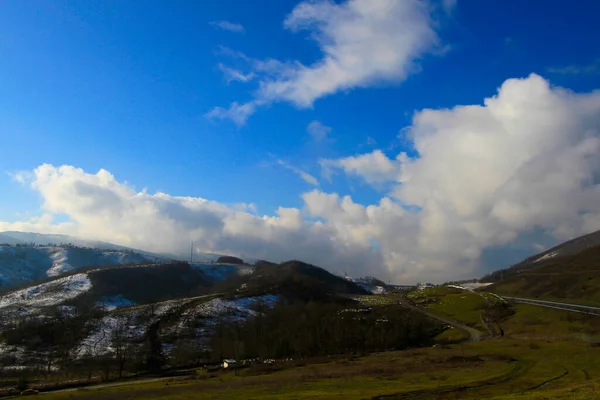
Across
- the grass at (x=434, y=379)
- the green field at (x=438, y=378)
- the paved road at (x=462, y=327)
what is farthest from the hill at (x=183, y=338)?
the grass at (x=434, y=379)

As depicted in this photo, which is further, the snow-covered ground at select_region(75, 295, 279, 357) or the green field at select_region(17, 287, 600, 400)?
the snow-covered ground at select_region(75, 295, 279, 357)

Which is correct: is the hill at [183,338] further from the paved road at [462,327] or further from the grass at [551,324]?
the grass at [551,324]

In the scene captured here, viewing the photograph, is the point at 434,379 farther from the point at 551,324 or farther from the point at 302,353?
the point at 551,324

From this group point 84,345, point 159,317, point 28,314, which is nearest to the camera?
point 84,345

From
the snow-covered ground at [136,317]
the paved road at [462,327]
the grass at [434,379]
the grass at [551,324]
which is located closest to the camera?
the grass at [434,379]

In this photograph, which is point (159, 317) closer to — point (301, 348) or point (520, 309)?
point (301, 348)

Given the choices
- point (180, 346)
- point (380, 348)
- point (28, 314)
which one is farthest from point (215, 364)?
point (28, 314)

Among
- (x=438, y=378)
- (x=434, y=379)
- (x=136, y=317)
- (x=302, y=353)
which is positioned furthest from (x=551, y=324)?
(x=136, y=317)

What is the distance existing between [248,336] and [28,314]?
120 metres

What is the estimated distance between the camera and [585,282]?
188 metres

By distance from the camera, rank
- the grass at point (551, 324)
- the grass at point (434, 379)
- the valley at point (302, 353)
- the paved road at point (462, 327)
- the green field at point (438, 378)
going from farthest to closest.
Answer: the paved road at point (462, 327) < the grass at point (551, 324) < the valley at point (302, 353) < the grass at point (434, 379) < the green field at point (438, 378)

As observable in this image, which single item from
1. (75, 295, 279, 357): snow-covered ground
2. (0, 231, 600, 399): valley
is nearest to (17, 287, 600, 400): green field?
(0, 231, 600, 399): valley

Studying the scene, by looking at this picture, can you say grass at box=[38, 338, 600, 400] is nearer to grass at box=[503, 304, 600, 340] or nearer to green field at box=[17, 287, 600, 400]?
green field at box=[17, 287, 600, 400]

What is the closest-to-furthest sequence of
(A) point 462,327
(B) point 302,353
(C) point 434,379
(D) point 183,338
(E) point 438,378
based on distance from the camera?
1. (C) point 434,379
2. (E) point 438,378
3. (B) point 302,353
4. (A) point 462,327
5. (D) point 183,338
